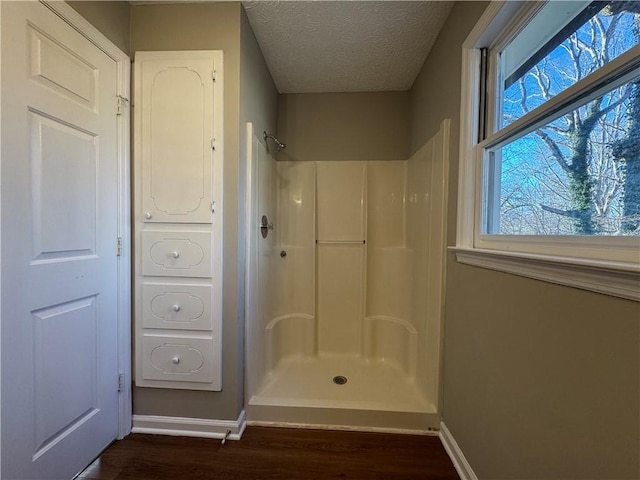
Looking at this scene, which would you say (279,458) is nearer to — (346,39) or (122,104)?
(122,104)

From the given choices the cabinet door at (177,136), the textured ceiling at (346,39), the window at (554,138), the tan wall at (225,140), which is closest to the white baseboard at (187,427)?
the tan wall at (225,140)

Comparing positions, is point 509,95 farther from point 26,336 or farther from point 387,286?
point 26,336

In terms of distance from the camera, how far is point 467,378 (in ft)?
3.99

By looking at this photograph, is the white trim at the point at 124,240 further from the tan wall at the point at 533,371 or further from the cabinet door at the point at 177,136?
the tan wall at the point at 533,371

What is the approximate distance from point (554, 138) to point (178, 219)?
1682 mm

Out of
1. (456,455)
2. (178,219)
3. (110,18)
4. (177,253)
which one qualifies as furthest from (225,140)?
(456,455)

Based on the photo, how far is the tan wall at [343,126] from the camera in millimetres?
2285

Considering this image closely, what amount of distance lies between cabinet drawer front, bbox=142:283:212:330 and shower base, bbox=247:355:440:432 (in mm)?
622

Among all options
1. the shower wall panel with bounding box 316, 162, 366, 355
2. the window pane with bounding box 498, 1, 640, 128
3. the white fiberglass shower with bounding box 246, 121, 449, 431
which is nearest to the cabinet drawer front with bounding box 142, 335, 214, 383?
the white fiberglass shower with bounding box 246, 121, 449, 431

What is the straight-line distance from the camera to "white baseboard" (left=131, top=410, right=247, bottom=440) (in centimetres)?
144

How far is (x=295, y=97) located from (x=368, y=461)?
266 cm

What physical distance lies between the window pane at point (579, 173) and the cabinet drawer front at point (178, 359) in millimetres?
1622

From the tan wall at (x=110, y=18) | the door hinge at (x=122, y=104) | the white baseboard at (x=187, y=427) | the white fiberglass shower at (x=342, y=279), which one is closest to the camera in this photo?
the tan wall at (x=110, y=18)

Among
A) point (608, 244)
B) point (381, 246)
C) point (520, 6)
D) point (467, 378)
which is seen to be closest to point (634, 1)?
point (520, 6)
